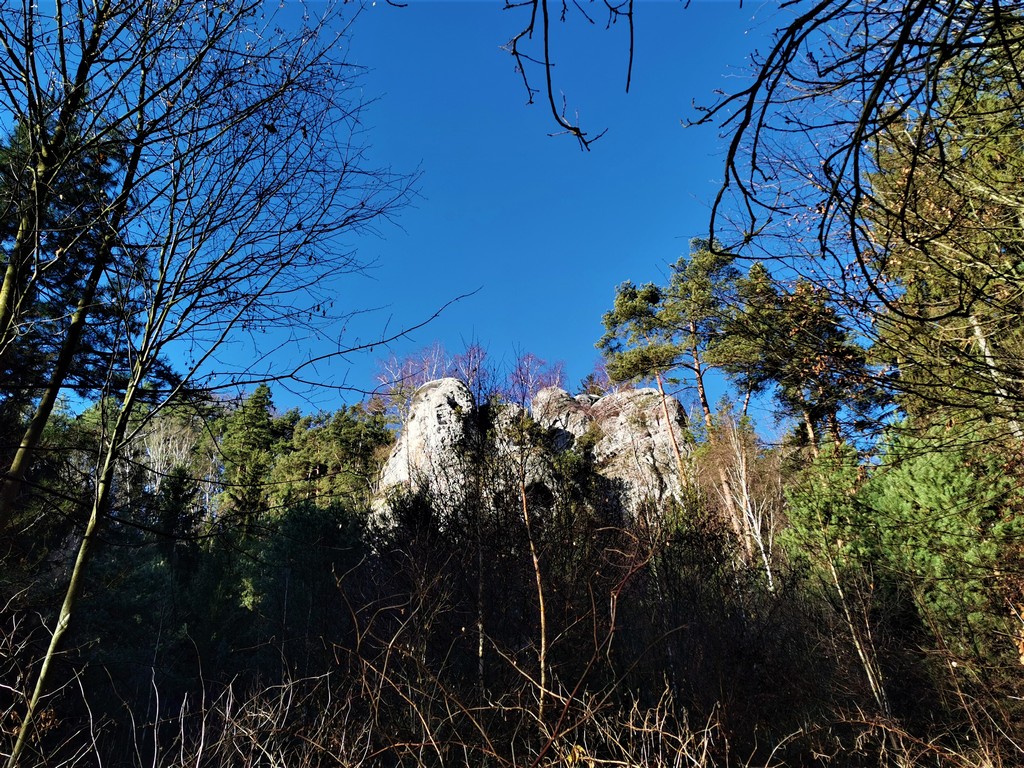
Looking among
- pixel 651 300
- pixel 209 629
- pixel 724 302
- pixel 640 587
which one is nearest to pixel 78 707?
pixel 209 629

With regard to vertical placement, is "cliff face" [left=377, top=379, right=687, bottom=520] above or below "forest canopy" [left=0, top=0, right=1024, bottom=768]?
above

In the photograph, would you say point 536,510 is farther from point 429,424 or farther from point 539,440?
point 429,424

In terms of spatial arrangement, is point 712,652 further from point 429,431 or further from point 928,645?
point 429,431

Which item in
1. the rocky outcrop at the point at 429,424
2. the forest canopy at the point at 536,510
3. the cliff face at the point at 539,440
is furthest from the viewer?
the rocky outcrop at the point at 429,424

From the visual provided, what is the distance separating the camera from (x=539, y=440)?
27.9 ft

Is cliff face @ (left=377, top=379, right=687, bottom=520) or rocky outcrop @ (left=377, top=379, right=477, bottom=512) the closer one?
cliff face @ (left=377, top=379, right=687, bottom=520)

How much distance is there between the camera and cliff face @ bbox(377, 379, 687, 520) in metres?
9.34

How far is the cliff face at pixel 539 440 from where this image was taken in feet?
30.6

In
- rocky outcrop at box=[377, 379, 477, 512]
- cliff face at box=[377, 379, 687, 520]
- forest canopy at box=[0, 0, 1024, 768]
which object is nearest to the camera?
forest canopy at box=[0, 0, 1024, 768]

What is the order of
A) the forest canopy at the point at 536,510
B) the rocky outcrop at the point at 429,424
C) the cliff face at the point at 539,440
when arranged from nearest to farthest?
the forest canopy at the point at 536,510
the cliff face at the point at 539,440
the rocky outcrop at the point at 429,424

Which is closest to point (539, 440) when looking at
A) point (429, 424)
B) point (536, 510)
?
point (536, 510)

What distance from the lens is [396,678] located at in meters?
6.88

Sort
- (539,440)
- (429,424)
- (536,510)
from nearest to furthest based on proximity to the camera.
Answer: (539,440)
(536,510)
(429,424)

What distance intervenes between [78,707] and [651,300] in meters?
23.0
